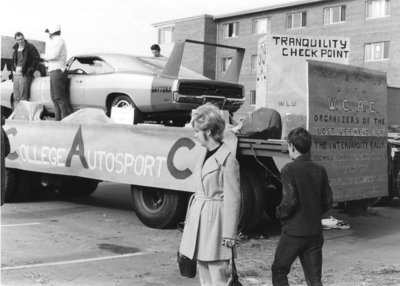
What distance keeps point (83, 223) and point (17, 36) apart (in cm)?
431

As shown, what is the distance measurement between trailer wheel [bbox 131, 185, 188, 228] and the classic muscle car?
4.67 ft

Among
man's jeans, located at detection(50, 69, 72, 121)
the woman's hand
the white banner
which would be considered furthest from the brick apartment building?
the woman's hand

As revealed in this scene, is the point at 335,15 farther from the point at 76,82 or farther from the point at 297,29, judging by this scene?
the point at 76,82

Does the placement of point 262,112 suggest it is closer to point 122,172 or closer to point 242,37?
point 122,172

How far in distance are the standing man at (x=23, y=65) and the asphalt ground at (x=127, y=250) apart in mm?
2258

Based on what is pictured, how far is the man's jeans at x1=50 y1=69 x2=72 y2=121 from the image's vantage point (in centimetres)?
1047

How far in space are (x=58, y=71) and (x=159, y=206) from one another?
345 cm

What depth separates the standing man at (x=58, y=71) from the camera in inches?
408

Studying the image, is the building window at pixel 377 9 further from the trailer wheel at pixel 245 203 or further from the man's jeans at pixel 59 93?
the trailer wheel at pixel 245 203

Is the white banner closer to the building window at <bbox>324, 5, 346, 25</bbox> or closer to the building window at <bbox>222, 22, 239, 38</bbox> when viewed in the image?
the building window at <bbox>324, 5, 346, 25</bbox>

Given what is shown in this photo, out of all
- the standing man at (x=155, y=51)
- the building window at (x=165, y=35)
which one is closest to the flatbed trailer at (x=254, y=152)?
the standing man at (x=155, y=51)

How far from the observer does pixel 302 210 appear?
179 inches

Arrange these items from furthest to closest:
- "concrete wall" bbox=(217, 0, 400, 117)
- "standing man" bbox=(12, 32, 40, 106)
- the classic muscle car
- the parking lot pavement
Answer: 1. "concrete wall" bbox=(217, 0, 400, 117)
2. "standing man" bbox=(12, 32, 40, 106)
3. the classic muscle car
4. the parking lot pavement

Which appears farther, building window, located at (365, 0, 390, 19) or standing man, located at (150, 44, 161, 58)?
building window, located at (365, 0, 390, 19)
